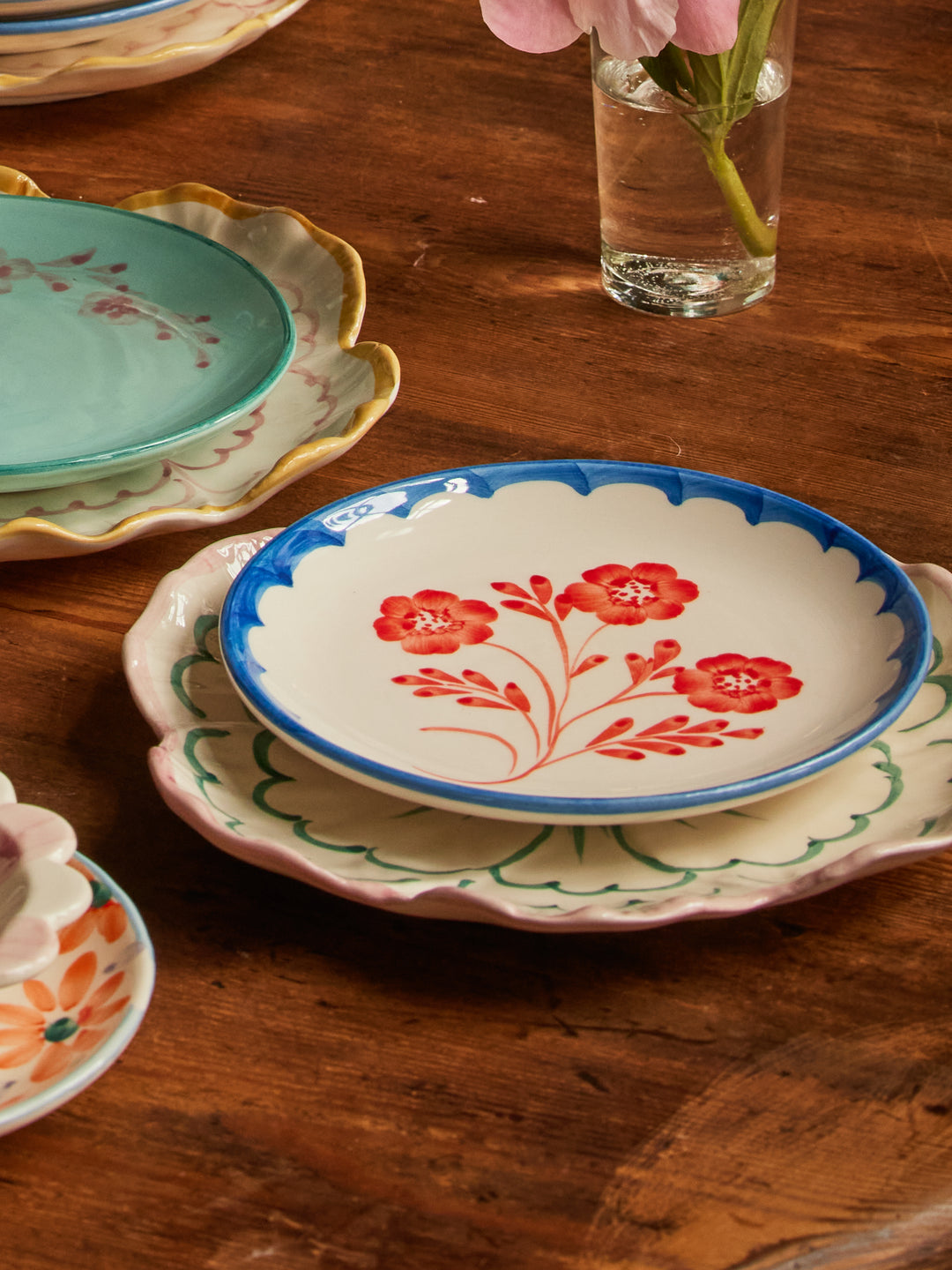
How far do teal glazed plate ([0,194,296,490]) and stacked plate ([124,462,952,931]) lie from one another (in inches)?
4.8

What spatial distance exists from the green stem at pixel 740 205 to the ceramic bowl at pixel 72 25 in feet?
1.46

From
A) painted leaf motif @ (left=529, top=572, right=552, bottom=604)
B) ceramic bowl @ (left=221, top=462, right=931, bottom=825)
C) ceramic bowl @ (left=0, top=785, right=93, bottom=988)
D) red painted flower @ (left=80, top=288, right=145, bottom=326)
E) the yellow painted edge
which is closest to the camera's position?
ceramic bowl @ (left=0, top=785, right=93, bottom=988)

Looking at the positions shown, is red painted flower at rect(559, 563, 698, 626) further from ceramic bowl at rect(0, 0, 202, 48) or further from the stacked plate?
ceramic bowl at rect(0, 0, 202, 48)

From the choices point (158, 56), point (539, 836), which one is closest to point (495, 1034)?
point (539, 836)

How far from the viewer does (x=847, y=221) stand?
971mm

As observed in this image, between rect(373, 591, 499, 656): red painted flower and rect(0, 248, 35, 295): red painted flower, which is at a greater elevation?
rect(0, 248, 35, 295): red painted flower

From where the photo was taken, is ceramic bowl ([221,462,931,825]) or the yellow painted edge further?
the yellow painted edge

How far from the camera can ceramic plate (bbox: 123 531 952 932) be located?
44 centimetres

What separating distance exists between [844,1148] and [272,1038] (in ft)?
0.55

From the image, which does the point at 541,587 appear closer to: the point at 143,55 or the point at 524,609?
the point at 524,609

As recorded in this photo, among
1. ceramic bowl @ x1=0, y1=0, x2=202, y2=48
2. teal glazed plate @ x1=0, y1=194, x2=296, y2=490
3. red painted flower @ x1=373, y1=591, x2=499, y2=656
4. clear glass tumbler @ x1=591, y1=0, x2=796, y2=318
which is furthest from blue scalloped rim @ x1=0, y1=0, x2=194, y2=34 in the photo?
red painted flower @ x1=373, y1=591, x2=499, y2=656

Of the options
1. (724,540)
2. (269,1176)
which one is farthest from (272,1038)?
(724,540)

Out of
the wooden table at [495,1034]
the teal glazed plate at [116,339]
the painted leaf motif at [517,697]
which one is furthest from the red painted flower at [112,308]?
the painted leaf motif at [517,697]

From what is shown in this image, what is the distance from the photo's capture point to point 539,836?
19.0 inches
